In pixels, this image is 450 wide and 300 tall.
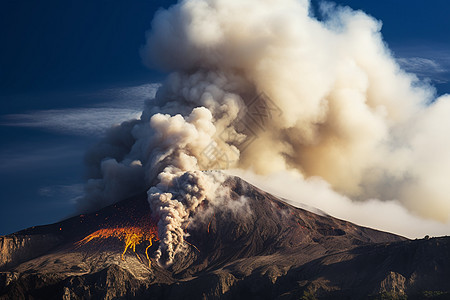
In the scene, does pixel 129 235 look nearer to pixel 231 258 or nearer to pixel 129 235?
pixel 129 235

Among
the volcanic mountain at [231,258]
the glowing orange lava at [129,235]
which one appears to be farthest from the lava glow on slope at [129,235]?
the volcanic mountain at [231,258]

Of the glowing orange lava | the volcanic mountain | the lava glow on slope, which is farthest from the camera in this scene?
the glowing orange lava

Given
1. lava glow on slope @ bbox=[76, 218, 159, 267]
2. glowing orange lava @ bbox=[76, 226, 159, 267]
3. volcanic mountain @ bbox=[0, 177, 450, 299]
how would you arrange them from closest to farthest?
volcanic mountain @ bbox=[0, 177, 450, 299]
lava glow on slope @ bbox=[76, 218, 159, 267]
glowing orange lava @ bbox=[76, 226, 159, 267]

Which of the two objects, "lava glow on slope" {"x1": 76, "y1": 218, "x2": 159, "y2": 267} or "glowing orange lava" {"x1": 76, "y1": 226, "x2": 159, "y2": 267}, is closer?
"lava glow on slope" {"x1": 76, "y1": 218, "x2": 159, "y2": 267}

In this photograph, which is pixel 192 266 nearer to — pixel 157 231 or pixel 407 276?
pixel 157 231

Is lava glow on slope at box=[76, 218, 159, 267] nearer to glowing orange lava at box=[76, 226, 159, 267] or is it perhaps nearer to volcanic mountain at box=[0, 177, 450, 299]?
glowing orange lava at box=[76, 226, 159, 267]

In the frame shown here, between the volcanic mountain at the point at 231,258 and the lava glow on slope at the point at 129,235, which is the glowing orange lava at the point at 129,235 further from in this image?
the volcanic mountain at the point at 231,258

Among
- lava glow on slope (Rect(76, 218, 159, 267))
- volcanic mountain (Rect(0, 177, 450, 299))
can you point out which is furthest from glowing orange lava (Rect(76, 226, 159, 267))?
volcanic mountain (Rect(0, 177, 450, 299))

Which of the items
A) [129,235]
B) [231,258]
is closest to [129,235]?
[129,235]
